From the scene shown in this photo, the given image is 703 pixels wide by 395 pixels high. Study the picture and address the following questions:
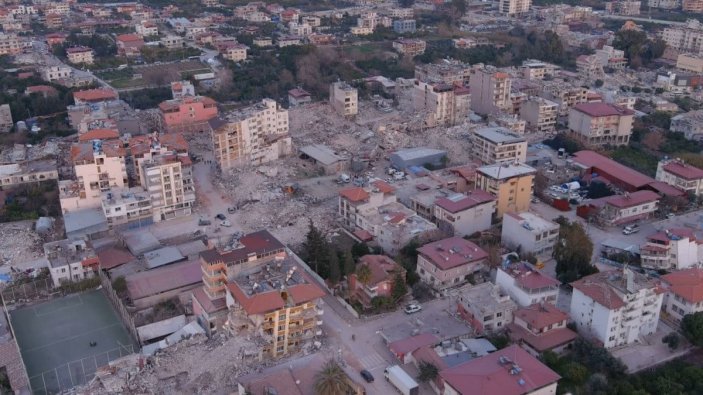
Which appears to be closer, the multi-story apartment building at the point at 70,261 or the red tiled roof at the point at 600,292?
the red tiled roof at the point at 600,292

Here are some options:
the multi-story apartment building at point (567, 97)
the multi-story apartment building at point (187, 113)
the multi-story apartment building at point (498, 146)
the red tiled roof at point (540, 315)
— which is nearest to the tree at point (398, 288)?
the red tiled roof at point (540, 315)

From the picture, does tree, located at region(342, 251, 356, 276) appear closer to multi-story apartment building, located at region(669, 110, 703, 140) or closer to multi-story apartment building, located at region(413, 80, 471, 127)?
multi-story apartment building, located at region(413, 80, 471, 127)

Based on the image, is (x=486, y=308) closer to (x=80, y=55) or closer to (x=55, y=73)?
(x=55, y=73)

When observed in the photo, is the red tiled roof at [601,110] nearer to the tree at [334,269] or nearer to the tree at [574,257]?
the tree at [574,257]

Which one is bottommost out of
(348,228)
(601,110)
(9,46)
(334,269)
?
(348,228)

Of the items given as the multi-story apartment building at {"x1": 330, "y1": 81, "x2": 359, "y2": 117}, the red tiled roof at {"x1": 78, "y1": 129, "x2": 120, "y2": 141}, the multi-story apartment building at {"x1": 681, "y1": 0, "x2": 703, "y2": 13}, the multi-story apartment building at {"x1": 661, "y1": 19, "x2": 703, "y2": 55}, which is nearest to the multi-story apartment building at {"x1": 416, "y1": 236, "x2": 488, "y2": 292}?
the red tiled roof at {"x1": 78, "y1": 129, "x2": 120, "y2": 141}

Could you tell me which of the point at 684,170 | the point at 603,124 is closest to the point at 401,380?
the point at 684,170
